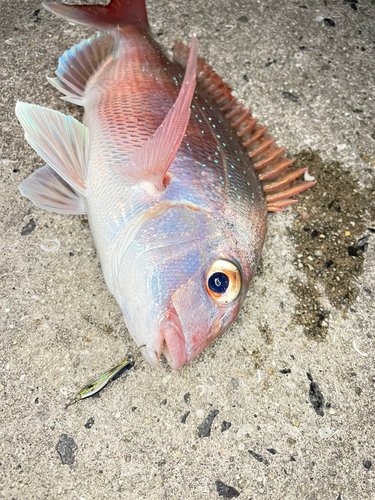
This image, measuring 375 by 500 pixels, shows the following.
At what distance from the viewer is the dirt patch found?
2221 mm

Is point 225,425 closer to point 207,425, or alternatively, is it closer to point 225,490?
point 207,425

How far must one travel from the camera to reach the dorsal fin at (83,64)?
2400mm

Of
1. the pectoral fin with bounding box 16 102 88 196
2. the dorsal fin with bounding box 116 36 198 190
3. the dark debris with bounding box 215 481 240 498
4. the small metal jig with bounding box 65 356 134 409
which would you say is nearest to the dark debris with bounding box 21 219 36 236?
the pectoral fin with bounding box 16 102 88 196

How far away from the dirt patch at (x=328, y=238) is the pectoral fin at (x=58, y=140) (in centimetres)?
126

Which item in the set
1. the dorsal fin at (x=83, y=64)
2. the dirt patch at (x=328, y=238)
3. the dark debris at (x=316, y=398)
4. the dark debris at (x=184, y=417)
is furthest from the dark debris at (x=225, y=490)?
the dorsal fin at (x=83, y=64)

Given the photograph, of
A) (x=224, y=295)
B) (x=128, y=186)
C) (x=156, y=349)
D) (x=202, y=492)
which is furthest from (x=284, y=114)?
(x=202, y=492)

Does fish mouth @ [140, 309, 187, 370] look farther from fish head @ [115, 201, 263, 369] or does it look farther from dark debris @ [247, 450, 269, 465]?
dark debris @ [247, 450, 269, 465]

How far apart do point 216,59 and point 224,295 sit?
1.95m

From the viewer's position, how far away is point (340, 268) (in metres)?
2.30

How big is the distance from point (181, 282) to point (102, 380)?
0.69 m

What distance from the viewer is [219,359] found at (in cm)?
203

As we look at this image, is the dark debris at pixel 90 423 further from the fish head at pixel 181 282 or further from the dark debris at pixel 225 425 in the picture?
the dark debris at pixel 225 425

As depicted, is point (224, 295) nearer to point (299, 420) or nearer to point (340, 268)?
point (299, 420)

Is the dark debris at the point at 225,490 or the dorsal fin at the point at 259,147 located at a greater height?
the dorsal fin at the point at 259,147
